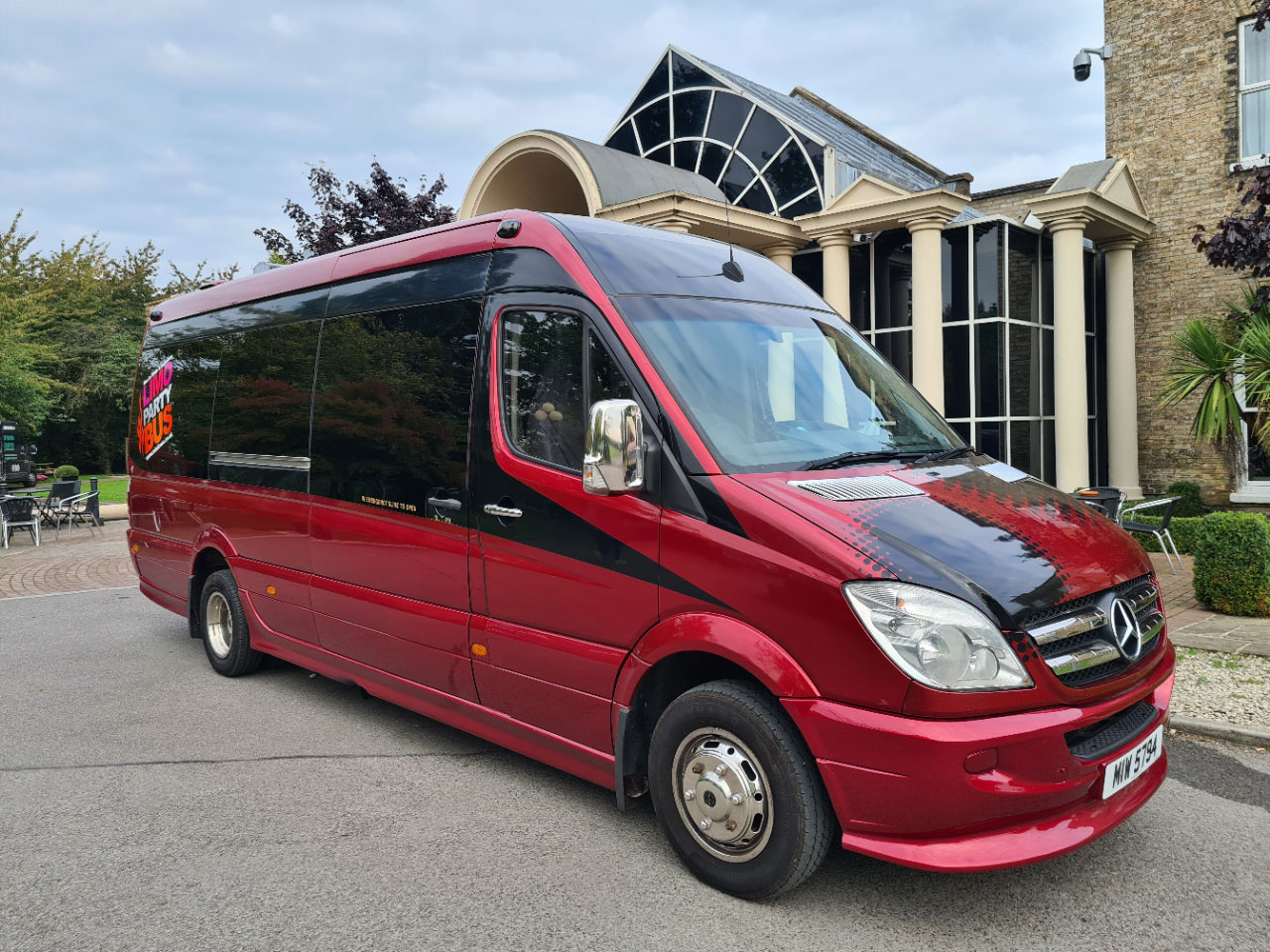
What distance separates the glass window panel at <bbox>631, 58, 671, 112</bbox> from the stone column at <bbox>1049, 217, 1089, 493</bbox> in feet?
28.1

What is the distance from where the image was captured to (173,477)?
7.27 meters

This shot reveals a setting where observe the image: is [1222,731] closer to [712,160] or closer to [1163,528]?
[1163,528]

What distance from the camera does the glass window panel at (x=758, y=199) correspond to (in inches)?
701

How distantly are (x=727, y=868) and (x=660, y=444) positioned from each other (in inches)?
61.1

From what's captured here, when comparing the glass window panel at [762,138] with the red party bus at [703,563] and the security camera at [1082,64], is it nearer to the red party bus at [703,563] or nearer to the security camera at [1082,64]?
→ the security camera at [1082,64]

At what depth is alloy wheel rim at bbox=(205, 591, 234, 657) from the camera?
22.2ft

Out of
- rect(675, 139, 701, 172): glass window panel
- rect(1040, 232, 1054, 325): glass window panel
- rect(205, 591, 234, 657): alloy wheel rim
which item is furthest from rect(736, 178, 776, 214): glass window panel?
rect(205, 591, 234, 657): alloy wheel rim

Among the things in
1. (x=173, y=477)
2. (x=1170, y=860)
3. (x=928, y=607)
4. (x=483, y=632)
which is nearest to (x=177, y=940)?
(x=483, y=632)

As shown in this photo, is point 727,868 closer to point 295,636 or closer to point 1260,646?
Result: point 295,636

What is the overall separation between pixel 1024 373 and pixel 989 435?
4.48 feet

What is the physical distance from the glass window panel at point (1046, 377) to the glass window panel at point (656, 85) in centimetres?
880

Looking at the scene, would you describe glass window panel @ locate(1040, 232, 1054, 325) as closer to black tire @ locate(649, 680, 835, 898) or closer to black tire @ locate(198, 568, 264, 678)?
black tire @ locate(198, 568, 264, 678)

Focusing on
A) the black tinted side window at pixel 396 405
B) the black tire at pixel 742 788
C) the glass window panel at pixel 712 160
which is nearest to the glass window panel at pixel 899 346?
the glass window panel at pixel 712 160

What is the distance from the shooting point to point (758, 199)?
17984 mm
